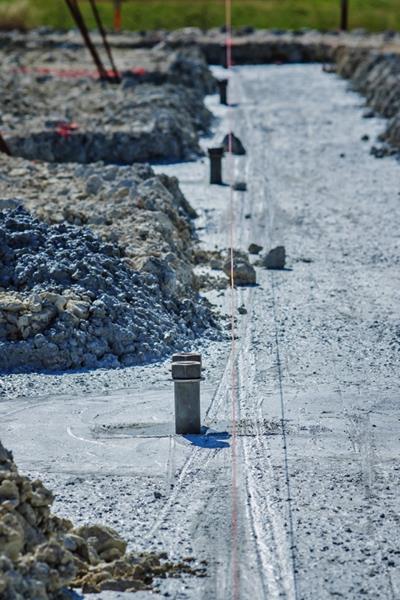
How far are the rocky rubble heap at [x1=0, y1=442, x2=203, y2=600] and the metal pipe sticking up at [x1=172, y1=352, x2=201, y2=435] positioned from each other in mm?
2242

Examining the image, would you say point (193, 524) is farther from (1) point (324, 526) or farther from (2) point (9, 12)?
(2) point (9, 12)

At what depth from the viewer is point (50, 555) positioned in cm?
722

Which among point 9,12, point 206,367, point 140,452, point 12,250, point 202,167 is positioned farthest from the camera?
point 9,12

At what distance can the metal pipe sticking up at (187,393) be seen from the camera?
10602 mm

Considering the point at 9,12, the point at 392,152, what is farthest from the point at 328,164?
the point at 9,12

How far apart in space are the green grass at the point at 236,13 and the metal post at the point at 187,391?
168ft

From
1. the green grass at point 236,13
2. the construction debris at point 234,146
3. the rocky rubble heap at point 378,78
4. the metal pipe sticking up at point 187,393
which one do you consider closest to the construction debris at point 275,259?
the metal pipe sticking up at point 187,393

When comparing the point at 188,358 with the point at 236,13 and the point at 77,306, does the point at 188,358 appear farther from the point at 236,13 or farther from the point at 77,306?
the point at 236,13

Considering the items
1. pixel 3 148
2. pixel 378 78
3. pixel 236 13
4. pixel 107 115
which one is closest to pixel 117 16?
pixel 236 13

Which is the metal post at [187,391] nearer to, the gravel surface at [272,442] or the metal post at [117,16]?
the gravel surface at [272,442]

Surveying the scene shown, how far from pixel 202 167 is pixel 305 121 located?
7459 mm

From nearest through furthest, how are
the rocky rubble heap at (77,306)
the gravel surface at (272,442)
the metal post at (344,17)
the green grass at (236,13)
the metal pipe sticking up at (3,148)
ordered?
the gravel surface at (272,442) < the rocky rubble heap at (77,306) < the metal pipe sticking up at (3,148) < the metal post at (344,17) < the green grass at (236,13)

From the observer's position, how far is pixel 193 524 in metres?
8.94

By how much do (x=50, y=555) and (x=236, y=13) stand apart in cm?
5735
